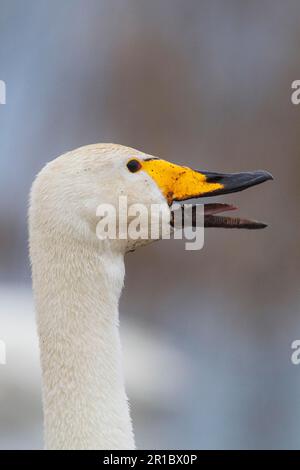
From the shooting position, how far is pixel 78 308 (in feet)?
2.71

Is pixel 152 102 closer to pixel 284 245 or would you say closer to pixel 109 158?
pixel 284 245

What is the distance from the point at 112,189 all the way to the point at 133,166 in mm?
38

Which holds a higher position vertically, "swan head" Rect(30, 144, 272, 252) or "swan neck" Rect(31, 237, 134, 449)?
"swan head" Rect(30, 144, 272, 252)

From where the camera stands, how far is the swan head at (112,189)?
806 mm

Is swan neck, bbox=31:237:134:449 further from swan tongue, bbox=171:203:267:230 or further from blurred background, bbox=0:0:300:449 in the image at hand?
blurred background, bbox=0:0:300:449

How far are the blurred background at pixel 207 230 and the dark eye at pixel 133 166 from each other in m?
1.04

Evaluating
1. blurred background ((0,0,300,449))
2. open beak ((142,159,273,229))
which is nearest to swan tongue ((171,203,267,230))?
open beak ((142,159,273,229))

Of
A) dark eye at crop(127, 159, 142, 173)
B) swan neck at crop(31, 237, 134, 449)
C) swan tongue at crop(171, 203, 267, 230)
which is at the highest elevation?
dark eye at crop(127, 159, 142, 173)

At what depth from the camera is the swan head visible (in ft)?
2.64

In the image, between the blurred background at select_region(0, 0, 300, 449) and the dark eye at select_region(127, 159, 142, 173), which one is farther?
the blurred background at select_region(0, 0, 300, 449)

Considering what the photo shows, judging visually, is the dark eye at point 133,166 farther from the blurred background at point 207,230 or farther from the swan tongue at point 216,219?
the blurred background at point 207,230

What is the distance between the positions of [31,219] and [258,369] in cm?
188

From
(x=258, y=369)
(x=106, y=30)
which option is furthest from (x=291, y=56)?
(x=258, y=369)

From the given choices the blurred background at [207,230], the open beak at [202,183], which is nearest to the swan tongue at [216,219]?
the open beak at [202,183]
